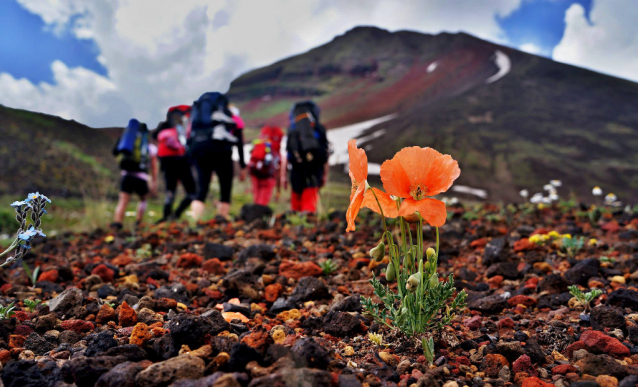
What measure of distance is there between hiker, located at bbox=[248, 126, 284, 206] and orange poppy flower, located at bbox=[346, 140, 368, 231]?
25.9 feet

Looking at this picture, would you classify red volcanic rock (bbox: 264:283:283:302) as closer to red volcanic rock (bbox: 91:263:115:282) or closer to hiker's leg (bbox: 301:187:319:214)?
red volcanic rock (bbox: 91:263:115:282)

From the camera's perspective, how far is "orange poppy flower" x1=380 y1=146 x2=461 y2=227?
163 cm

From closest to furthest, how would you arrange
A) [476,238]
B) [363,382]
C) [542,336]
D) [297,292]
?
[363,382]
[542,336]
[297,292]
[476,238]

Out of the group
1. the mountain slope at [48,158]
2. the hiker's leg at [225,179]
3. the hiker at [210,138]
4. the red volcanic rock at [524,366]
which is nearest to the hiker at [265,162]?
the hiker's leg at [225,179]

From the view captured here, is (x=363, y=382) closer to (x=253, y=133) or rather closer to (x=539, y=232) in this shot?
(x=539, y=232)

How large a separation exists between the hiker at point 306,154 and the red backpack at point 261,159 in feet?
3.43

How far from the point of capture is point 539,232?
432 centimetres

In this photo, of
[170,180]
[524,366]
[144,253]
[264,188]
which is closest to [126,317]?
[524,366]

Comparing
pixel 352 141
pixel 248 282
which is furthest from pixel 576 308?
pixel 248 282

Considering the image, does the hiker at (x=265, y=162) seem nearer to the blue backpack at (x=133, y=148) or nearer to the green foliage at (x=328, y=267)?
the blue backpack at (x=133, y=148)

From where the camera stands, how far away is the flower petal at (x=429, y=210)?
5.13ft

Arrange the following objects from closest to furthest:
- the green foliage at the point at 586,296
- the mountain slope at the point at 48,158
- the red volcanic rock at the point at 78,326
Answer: the red volcanic rock at the point at 78,326, the green foliage at the point at 586,296, the mountain slope at the point at 48,158

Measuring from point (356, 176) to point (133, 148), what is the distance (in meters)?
7.29

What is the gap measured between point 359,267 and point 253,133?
12744 millimetres
